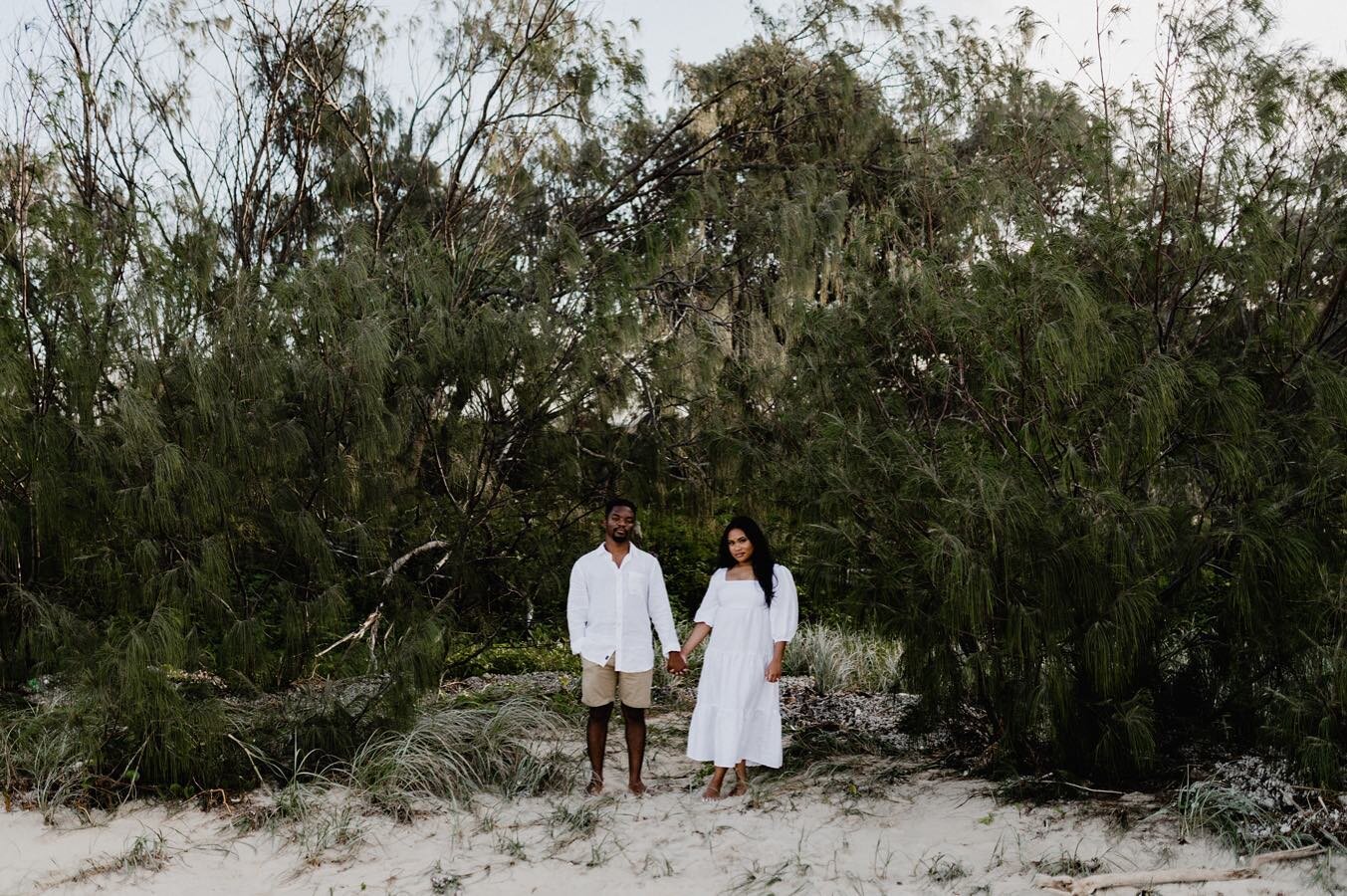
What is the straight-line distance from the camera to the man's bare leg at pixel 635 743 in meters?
5.21

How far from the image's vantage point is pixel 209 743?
16.8 ft

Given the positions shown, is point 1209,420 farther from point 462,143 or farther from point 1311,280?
point 462,143

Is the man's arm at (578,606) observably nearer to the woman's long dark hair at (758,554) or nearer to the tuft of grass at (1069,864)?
the woman's long dark hair at (758,554)

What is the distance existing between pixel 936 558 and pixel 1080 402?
2.87ft

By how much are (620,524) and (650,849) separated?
1388 mm

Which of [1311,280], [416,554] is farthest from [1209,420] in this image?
[416,554]

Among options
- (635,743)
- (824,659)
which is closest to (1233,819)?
(635,743)

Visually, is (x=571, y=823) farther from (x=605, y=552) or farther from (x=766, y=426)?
(x=766, y=426)

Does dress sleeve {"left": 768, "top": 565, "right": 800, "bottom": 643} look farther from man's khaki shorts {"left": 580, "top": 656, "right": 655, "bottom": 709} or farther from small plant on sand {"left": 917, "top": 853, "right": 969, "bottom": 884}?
small plant on sand {"left": 917, "top": 853, "right": 969, "bottom": 884}

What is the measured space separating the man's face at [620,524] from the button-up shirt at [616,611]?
0.08m

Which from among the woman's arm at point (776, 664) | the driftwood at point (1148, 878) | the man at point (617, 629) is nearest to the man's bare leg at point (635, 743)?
the man at point (617, 629)

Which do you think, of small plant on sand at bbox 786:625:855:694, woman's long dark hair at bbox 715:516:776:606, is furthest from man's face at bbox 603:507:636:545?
small plant on sand at bbox 786:625:855:694

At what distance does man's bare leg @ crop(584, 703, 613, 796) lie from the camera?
5228 mm

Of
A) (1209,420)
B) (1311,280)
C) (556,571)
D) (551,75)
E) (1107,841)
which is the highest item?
(551,75)
